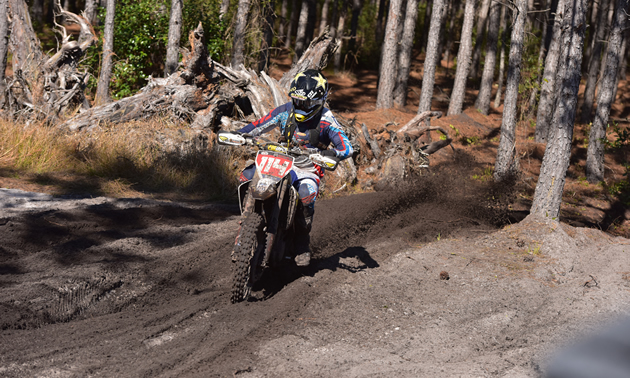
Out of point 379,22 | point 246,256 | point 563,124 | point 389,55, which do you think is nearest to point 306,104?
point 246,256

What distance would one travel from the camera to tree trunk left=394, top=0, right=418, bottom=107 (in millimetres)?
22047

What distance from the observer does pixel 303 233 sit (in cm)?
632

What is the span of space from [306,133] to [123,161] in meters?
6.21

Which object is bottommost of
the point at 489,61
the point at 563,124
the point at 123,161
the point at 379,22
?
the point at 123,161

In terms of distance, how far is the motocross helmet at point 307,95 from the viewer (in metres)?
6.10

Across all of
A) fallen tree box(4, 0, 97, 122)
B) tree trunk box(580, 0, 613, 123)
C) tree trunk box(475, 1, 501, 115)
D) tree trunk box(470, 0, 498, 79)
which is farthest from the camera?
tree trunk box(470, 0, 498, 79)

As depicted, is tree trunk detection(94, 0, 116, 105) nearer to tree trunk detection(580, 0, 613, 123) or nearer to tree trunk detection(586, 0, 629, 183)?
tree trunk detection(586, 0, 629, 183)

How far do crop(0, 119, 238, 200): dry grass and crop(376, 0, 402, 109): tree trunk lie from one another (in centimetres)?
899

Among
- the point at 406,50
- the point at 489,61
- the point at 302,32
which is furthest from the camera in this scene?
the point at 302,32

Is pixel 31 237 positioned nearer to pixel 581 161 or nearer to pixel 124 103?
pixel 124 103

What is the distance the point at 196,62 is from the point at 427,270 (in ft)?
30.9

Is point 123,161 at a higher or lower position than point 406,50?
lower

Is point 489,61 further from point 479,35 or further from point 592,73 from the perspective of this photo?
point 479,35

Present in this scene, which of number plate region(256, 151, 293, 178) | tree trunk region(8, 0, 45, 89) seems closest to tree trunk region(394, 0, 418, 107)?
tree trunk region(8, 0, 45, 89)
